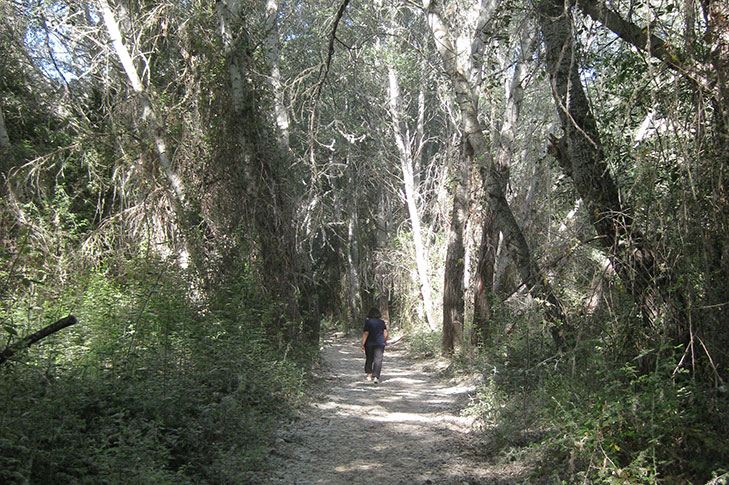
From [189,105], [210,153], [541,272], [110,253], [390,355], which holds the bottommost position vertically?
[390,355]

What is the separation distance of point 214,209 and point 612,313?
23.4 feet

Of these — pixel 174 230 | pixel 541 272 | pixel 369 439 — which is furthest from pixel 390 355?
pixel 541 272

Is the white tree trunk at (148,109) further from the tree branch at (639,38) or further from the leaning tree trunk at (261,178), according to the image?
the tree branch at (639,38)

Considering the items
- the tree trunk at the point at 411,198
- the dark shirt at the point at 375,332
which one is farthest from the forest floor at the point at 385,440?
the tree trunk at the point at 411,198

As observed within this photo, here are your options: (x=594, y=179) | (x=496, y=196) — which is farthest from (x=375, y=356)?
(x=594, y=179)

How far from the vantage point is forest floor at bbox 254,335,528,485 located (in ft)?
20.1

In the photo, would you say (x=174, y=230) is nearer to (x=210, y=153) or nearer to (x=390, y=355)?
(x=210, y=153)

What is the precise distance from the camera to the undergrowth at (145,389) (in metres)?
4.44

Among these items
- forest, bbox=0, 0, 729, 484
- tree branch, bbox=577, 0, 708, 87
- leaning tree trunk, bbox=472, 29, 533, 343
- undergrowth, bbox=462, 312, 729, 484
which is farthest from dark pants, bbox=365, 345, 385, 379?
tree branch, bbox=577, 0, 708, 87

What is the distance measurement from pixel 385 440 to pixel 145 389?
10.6 ft

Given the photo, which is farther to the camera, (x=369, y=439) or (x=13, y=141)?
(x=13, y=141)

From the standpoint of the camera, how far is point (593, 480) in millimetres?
4645

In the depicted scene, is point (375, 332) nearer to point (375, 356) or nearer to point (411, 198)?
point (375, 356)

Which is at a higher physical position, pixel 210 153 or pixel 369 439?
pixel 210 153
